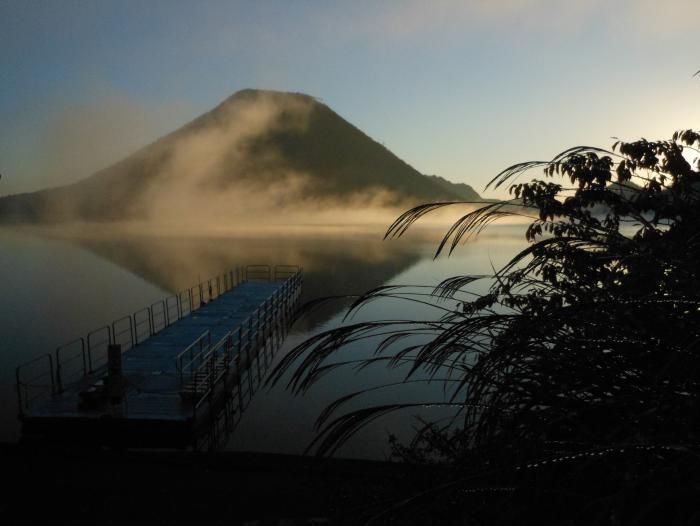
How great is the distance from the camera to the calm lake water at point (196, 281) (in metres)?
12.9

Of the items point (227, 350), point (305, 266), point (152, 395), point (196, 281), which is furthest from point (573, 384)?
point (305, 266)

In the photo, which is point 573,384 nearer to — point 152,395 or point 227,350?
point 152,395

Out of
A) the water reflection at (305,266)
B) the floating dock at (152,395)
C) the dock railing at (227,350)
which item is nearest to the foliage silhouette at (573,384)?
the floating dock at (152,395)

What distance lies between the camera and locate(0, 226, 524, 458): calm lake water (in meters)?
12.9

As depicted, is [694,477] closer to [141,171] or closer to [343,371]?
[343,371]

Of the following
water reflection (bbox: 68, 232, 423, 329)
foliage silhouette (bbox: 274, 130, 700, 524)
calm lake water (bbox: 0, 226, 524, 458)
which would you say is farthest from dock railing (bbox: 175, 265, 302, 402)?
foliage silhouette (bbox: 274, 130, 700, 524)

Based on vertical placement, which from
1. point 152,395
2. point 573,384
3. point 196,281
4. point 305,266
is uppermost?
point 573,384

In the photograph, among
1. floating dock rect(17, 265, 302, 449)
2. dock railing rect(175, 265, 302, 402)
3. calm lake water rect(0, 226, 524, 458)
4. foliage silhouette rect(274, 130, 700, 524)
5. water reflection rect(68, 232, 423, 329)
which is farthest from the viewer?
water reflection rect(68, 232, 423, 329)

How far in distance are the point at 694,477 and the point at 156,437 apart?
9.79m

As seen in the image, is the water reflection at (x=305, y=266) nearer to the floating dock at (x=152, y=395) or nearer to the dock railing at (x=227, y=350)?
the dock railing at (x=227, y=350)

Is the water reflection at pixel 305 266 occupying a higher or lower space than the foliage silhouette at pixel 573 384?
lower

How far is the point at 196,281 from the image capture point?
167ft

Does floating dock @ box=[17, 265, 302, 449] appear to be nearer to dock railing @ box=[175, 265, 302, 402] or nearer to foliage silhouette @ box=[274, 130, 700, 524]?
dock railing @ box=[175, 265, 302, 402]

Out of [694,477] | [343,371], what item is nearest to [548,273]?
[694,477]
